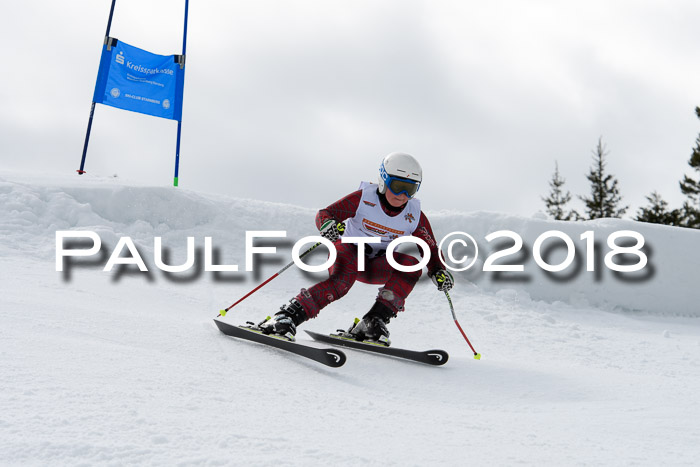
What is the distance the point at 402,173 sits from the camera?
158 inches

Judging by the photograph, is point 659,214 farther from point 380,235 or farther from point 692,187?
point 380,235

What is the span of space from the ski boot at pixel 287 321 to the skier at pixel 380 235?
0.02 metres

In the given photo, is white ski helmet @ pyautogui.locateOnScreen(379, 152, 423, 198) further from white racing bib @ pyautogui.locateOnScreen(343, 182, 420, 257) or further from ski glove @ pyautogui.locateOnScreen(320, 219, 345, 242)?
ski glove @ pyautogui.locateOnScreen(320, 219, 345, 242)

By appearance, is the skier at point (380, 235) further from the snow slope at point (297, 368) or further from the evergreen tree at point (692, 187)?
the evergreen tree at point (692, 187)

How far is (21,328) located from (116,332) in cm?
55

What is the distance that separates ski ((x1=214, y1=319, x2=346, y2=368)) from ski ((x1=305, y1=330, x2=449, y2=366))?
0.73 meters

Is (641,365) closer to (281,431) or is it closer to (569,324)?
(569,324)

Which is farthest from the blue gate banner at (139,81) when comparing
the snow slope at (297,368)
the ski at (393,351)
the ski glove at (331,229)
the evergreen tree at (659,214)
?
the evergreen tree at (659,214)

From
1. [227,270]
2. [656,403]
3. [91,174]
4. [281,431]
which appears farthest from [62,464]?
[91,174]

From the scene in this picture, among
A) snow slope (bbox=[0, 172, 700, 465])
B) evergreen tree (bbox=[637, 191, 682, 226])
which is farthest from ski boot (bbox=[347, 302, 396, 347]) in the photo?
evergreen tree (bbox=[637, 191, 682, 226])

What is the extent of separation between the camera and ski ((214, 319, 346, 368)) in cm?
333

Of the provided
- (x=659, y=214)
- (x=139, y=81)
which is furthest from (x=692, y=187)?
(x=139, y=81)

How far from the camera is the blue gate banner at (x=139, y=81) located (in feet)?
31.6

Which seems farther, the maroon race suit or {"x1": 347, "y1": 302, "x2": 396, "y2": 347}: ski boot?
{"x1": 347, "y1": 302, "x2": 396, "y2": 347}: ski boot
